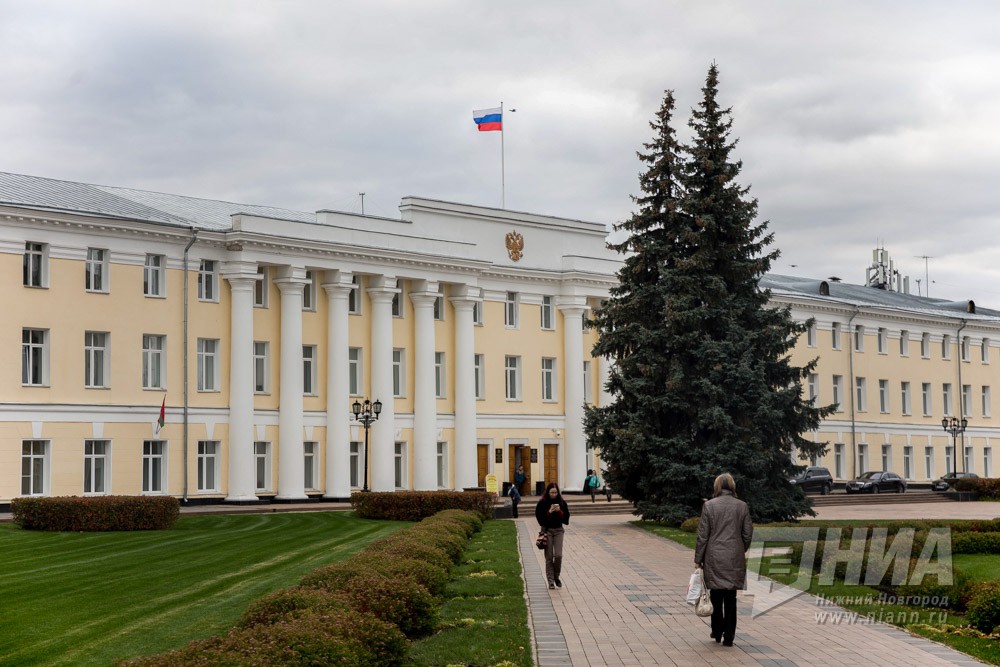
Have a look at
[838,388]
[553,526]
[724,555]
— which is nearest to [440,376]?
[838,388]

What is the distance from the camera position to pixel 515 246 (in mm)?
58062

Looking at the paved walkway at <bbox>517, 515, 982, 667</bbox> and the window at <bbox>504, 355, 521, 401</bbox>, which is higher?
the window at <bbox>504, 355, 521, 401</bbox>

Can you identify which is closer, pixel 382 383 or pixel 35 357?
pixel 35 357

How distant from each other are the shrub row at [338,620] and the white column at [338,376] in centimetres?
3384

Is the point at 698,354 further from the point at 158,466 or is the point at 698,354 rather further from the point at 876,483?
the point at 876,483

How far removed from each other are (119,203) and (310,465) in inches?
492

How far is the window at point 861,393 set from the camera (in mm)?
73312

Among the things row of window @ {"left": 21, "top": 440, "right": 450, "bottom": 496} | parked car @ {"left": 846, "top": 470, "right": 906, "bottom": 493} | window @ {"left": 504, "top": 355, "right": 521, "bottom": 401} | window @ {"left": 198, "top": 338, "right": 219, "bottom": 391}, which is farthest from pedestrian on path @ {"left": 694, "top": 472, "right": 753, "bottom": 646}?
parked car @ {"left": 846, "top": 470, "right": 906, "bottom": 493}

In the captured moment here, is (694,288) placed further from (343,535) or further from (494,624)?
(494,624)

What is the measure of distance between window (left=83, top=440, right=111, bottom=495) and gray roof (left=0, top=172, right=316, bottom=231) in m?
8.02

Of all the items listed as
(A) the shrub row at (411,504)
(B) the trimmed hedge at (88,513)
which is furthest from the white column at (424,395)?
(B) the trimmed hedge at (88,513)

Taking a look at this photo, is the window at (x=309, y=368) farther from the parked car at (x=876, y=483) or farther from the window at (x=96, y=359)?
the parked car at (x=876, y=483)

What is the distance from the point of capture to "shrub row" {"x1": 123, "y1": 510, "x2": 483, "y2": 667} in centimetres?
913

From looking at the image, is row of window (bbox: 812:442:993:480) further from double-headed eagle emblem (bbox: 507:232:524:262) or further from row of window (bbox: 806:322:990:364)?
double-headed eagle emblem (bbox: 507:232:524:262)
